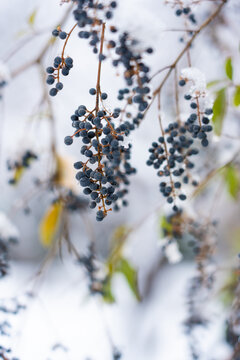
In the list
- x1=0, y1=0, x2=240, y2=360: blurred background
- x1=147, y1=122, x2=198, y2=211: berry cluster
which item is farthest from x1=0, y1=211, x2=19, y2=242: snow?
x1=147, y1=122, x2=198, y2=211: berry cluster

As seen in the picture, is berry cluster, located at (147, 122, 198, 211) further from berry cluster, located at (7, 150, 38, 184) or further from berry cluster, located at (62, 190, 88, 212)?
berry cluster, located at (7, 150, 38, 184)

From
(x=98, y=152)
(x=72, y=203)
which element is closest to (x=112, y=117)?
(x=98, y=152)

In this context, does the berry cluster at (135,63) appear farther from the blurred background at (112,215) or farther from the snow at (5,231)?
the snow at (5,231)

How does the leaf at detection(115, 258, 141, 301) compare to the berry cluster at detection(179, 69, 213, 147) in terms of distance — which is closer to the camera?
the berry cluster at detection(179, 69, 213, 147)

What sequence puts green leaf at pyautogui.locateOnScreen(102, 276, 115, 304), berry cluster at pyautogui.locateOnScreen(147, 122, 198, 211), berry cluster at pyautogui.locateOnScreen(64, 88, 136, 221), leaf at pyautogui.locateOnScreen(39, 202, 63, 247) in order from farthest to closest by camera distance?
leaf at pyautogui.locateOnScreen(39, 202, 63, 247) < green leaf at pyautogui.locateOnScreen(102, 276, 115, 304) < berry cluster at pyautogui.locateOnScreen(147, 122, 198, 211) < berry cluster at pyautogui.locateOnScreen(64, 88, 136, 221)

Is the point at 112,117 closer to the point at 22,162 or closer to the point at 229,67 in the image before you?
the point at 229,67

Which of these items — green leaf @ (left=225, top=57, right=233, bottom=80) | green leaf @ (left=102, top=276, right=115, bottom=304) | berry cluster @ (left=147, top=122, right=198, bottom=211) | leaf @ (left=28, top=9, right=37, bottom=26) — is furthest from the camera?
green leaf @ (left=102, top=276, right=115, bottom=304)

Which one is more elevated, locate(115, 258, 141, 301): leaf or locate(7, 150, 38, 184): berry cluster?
locate(7, 150, 38, 184): berry cluster

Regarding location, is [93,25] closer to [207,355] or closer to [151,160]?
[151,160]
